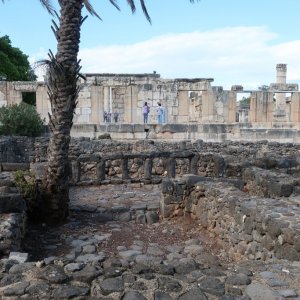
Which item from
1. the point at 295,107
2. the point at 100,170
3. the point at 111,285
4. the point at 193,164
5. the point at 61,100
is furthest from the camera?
the point at 295,107

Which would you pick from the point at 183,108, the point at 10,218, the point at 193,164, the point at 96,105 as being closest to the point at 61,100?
the point at 10,218

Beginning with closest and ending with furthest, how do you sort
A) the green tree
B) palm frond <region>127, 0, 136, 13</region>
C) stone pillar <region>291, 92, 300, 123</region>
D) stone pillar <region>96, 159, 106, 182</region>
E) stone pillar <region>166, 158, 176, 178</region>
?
palm frond <region>127, 0, 136, 13</region>, stone pillar <region>96, 159, 106, 182</region>, stone pillar <region>166, 158, 176, 178</region>, stone pillar <region>291, 92, 300, 123</region>, the green tree

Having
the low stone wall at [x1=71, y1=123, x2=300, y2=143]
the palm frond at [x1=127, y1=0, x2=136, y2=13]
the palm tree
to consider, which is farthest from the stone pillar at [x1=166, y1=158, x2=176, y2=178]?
the low stone wall at [x1=71, y1=123, x2=300, y2=143]

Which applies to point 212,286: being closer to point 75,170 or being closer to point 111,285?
point 111,285

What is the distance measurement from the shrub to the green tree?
44.5ft

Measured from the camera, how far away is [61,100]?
7953 mm

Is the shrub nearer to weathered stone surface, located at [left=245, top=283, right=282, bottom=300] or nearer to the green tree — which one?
the green tree

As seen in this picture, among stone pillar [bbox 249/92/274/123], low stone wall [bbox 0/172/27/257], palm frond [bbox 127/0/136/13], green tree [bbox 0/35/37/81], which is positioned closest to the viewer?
low stone wall [bbox 0/172/27/257]

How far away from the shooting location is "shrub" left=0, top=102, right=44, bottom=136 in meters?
19.8

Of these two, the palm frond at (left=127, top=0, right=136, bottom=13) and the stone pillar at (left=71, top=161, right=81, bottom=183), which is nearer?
the palm frond at (left=127, top=0, right=136, bottom=13)

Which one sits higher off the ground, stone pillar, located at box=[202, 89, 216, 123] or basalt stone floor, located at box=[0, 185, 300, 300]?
stone pillar, located at box=[202, 89, 216, 123]

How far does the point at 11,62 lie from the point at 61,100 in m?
30.5

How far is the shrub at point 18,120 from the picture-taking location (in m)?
19.8

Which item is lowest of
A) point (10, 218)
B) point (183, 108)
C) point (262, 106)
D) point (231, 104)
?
point (10, 218)
